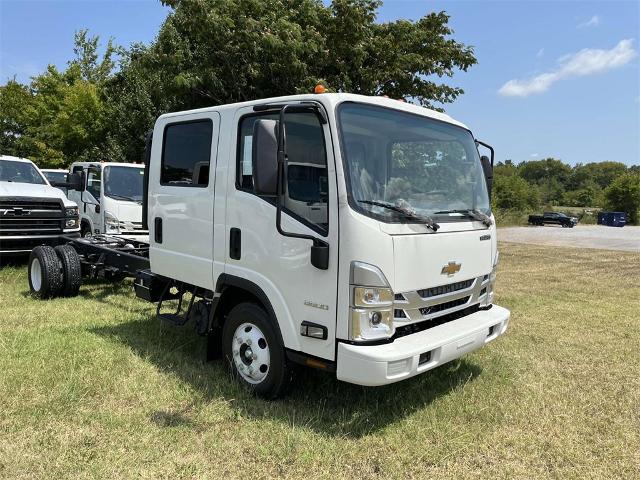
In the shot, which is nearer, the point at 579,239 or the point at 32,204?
the point at 32,204

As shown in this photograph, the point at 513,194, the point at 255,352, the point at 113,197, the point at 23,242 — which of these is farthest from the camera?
Answer: the point at 513,194

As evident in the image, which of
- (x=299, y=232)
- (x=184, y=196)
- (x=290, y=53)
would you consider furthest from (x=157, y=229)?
(x=290, y=53)

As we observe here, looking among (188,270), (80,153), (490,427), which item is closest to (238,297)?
(188,270)

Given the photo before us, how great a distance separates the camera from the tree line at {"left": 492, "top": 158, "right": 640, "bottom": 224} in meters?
58.2

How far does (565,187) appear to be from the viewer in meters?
123

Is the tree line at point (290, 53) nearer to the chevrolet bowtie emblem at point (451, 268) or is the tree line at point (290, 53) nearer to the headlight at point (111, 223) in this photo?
the headlight at point (111, 223)

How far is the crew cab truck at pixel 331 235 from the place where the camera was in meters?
3.24

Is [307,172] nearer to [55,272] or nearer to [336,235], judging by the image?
[336,235]

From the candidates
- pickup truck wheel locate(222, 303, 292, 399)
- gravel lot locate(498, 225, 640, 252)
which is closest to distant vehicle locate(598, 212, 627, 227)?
gravel lot locate(498, 225, 640, 252)

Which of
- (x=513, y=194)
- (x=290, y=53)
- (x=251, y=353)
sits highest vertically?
(x=290, y=53)

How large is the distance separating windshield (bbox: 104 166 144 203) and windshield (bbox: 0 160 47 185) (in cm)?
123

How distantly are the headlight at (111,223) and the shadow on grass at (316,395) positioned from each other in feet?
16.6

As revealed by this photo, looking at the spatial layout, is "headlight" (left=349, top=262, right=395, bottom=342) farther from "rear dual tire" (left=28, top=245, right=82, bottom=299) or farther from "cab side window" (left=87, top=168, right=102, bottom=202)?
"cab side window" (left=87, top=168, right=102, bottom=202)

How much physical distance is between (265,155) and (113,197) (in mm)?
7690
